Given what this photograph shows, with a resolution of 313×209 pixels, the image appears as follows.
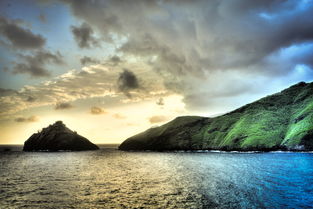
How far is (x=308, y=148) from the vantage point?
169 meters

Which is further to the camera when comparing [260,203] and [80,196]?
[80,196]

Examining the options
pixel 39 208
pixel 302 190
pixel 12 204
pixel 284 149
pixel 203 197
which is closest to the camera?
pixel 39 208

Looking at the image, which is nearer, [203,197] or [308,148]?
[203,197]

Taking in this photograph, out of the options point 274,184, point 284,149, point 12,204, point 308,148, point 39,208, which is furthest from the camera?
point 284,149

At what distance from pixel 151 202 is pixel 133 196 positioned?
18.8 ft

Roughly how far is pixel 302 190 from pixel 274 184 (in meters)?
7.16

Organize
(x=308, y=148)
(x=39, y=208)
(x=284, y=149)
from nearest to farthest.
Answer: (x=39, y=208) → (x=308, y=148) → (x=284, y=149)

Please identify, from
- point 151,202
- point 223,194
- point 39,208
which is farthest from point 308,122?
point 39,208

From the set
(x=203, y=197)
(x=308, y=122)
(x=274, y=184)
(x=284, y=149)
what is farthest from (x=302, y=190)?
(x=308, y=122)

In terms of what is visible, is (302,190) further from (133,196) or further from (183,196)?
(133,196)

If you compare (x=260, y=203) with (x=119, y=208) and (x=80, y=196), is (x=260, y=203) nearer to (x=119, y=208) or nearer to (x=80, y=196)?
(x=119, y=208)

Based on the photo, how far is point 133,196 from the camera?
39.6 metres

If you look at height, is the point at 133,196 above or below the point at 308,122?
below

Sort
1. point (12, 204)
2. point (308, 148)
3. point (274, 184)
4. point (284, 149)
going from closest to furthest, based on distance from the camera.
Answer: point (12, 204) → point (274, 184) → point (308, 148) → point (284, 149)
